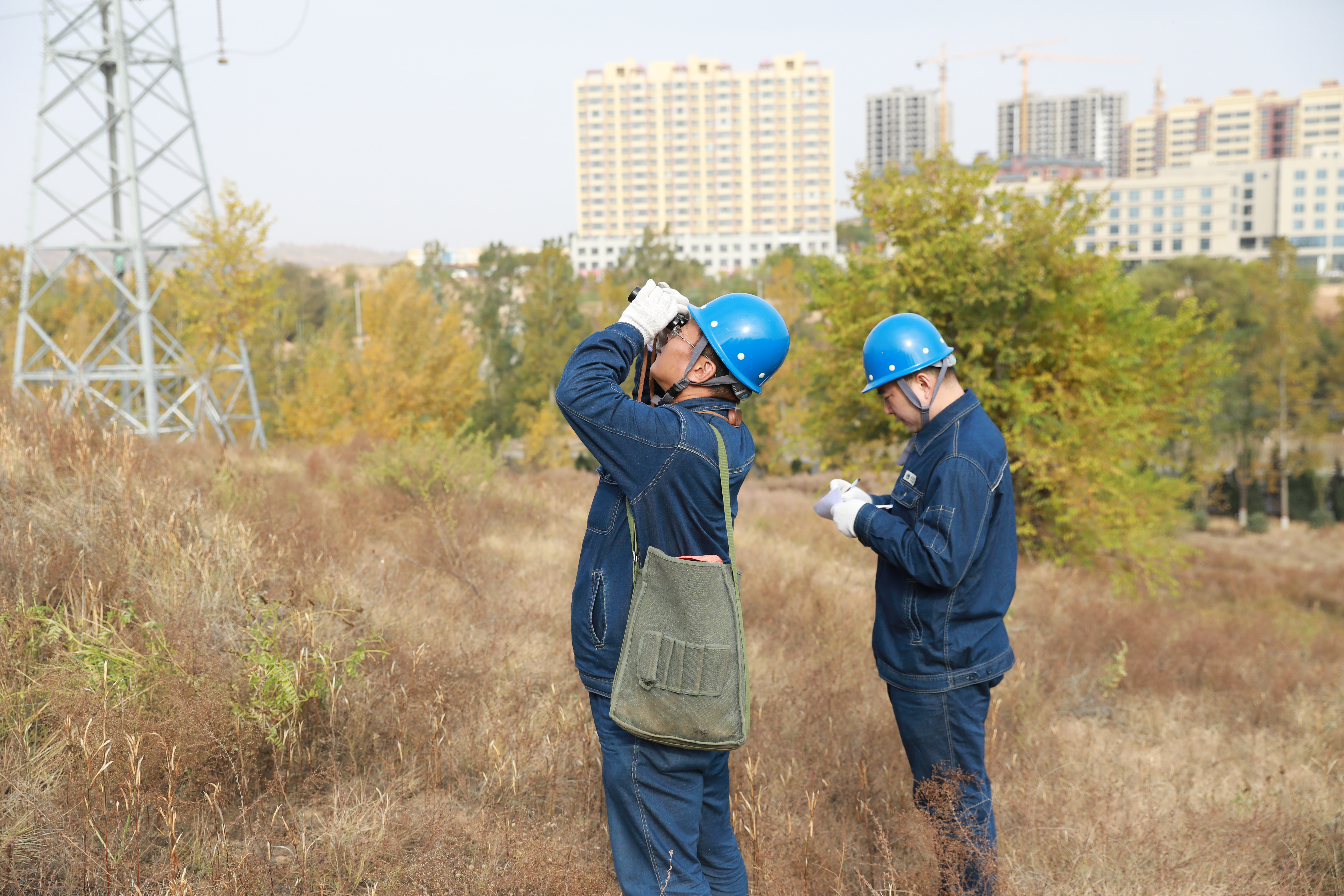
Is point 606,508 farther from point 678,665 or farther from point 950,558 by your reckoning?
point 950,558

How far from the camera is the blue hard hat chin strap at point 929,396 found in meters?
2.94

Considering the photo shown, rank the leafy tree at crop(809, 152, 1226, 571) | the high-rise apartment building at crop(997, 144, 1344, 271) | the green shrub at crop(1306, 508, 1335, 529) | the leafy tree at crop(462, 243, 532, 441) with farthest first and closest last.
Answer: the high-rise apartment building at crop(997, 144, 1344, 271) < the green shrub at crop(1306, 508, 1335, 529) < the leafy tree at crop(462, 243, 532, 441) < the leafy tree at crop(809, 152, 1226, 571)

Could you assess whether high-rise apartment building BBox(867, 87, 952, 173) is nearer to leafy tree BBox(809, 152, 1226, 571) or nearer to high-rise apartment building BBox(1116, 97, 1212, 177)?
high-rise apartment building BBox(1116, 97, 1212, 177)

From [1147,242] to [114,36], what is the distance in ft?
338

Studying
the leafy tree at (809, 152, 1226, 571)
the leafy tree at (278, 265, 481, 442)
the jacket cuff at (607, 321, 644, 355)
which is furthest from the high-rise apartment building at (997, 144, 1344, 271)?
the jacket cuff at (607, 321, 644, 355)

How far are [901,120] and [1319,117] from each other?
64712mm

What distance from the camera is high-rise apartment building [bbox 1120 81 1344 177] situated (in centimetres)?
12781

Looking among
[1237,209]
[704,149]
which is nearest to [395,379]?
[1237,209]

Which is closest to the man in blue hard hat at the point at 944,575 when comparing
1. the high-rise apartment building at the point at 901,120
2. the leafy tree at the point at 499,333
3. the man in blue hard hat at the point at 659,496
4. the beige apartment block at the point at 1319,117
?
the man in blue hard hat at the point at 659,496

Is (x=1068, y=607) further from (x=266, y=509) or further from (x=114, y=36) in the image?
(x=114, y=36)

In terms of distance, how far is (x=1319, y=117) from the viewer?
128 meters

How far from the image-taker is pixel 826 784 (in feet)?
10.9

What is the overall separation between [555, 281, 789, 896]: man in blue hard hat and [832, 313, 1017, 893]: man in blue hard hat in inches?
28.2

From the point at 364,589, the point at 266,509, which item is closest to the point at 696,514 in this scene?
the point at 364,589
